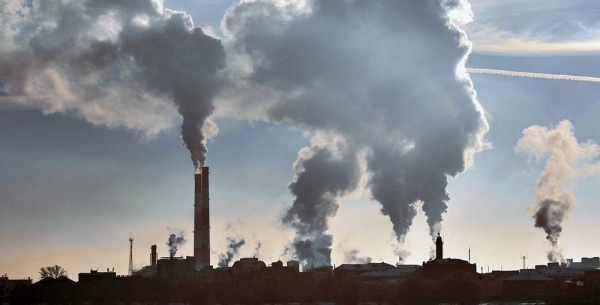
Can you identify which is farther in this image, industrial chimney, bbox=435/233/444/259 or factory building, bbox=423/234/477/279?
factory building, bbox=423/234/477/279

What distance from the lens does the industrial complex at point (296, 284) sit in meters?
154

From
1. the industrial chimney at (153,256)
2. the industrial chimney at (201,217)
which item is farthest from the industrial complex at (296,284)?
the industrial chimney at (153,256)

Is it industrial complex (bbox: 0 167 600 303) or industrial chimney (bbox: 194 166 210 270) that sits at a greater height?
industrial chimney (bbox: 194 166 210 270)

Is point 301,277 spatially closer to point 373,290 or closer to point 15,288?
point 373,290

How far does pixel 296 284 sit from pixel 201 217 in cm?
1655

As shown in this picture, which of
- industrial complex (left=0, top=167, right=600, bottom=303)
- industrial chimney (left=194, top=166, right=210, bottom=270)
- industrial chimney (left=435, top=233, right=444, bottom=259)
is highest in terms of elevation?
industrial chimney (left=194, top=166, right=210, bottom=270)

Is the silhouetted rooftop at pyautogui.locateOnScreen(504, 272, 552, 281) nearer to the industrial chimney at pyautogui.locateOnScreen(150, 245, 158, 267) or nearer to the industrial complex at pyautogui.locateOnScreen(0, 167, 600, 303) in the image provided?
the industrial complex at pyautogui.locateOnScreen(0, 167, 600, 303)

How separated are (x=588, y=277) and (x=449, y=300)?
26318 mm

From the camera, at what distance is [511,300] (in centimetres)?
15938

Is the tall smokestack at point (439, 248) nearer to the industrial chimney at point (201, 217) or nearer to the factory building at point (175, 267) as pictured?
the industrial chimney at point (201, 217)

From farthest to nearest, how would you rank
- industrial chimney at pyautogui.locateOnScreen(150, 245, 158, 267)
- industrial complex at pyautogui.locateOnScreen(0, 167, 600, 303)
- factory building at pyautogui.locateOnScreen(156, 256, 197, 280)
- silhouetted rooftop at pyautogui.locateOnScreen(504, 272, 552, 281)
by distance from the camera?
industrial chimney at pyautogui.locateOnScreen(150, 245, 158, 267), factory building at pyautogui.locateOnScreen(156, 256, 197, 280), silhouetted rooftop at pyautogui.locateOnScreen(504, 272, 552, 281), industrial complex at pyautogui.locateOnScreen(0, 167, 600, 303)

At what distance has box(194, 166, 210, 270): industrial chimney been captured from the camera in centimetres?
16925

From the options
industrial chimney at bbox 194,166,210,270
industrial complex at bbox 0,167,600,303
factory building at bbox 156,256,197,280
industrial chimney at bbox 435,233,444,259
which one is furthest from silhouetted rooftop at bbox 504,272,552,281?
factory building at bbox 156,256,197,280

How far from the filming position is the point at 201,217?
170625 mm
